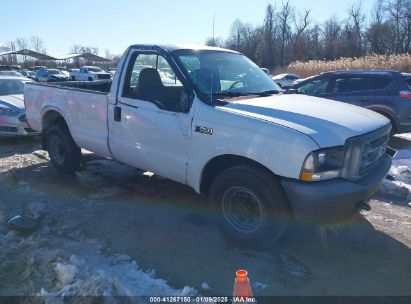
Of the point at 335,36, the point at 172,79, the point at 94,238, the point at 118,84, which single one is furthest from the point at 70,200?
the point at 335,36

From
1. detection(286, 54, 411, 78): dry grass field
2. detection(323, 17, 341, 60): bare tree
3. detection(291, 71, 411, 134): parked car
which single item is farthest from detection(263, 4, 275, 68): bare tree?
detection(291, 71, 411, 134): parked car

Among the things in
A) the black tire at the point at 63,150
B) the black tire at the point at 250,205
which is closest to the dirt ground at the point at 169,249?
the black tire at the point at 250,205

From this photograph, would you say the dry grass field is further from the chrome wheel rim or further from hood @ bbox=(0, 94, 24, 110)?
the chrome wheel rim

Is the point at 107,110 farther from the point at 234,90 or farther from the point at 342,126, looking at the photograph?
the point at 342,126

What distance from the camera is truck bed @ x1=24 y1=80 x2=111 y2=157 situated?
5320mm

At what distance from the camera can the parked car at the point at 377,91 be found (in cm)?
903

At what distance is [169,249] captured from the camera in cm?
401

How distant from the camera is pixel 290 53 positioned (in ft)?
220

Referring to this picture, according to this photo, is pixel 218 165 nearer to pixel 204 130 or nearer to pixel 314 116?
pixel 204 130

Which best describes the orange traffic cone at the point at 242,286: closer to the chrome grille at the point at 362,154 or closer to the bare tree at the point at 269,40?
the chrome grille at the point at 362,154

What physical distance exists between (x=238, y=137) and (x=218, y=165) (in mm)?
550

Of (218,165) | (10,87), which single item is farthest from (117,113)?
(10,87)

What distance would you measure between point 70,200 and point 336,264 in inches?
136

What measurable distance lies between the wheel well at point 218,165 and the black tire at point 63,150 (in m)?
2.81
